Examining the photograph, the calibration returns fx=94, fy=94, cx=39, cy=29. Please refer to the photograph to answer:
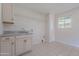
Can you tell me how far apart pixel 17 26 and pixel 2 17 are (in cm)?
117

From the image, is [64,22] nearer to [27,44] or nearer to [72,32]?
[72,32]

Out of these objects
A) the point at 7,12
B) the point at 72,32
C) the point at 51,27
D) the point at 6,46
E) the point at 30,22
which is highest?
the point at 7,12

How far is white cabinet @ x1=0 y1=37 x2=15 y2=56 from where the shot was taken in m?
2.45

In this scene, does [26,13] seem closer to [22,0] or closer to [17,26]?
[17,26]

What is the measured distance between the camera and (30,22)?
5.09 metres

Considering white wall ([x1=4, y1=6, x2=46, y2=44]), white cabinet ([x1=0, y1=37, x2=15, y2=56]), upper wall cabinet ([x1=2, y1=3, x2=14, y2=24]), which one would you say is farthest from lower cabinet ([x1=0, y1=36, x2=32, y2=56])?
white wall ([x1=4, y1=6, x2=46, y2=44])

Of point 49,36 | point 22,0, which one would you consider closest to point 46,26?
point 49,36

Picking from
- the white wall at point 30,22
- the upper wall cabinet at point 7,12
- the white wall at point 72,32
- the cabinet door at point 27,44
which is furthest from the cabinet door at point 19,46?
the white wall at point 72,32

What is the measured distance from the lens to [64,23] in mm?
6051

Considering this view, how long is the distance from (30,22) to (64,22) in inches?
91.3

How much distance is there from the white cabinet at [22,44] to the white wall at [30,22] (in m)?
0.97

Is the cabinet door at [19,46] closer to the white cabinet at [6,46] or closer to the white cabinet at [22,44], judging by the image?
the white cabinet at [22,44]

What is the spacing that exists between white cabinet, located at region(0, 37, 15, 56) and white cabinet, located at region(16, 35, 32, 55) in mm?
259

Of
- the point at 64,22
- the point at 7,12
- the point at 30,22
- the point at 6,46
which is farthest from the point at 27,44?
the point at 64,22
